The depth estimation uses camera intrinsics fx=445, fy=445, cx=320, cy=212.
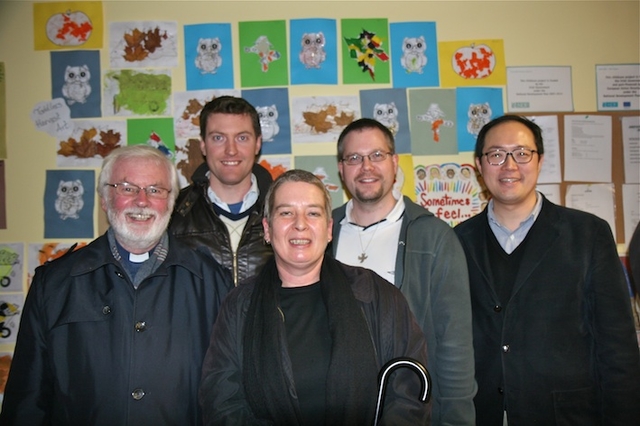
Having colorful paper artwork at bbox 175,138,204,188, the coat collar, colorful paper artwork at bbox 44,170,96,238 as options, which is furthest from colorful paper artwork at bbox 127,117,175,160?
the coat collar

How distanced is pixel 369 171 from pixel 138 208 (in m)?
1.01

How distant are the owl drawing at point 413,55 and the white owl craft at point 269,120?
885 mm

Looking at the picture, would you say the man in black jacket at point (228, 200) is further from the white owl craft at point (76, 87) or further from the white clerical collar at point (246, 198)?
the white owl craft at point (76, 87)

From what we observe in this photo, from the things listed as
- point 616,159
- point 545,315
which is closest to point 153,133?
point 545,315

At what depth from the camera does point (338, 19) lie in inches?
113

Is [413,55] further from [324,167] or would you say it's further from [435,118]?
[324,167]

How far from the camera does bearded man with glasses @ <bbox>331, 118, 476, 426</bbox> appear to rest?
1806 mm

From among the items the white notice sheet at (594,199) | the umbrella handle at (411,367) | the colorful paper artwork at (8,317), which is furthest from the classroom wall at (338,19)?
the umbrella handle at (411,367)

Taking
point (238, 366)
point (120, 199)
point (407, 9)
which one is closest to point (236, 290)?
point (238, 366)

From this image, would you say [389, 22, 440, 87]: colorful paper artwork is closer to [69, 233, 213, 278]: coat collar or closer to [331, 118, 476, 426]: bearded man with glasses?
[331, 118, 476, 426]: bearded man with glasses

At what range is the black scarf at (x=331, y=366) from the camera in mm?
1436

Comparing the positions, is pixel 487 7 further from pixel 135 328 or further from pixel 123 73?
pixel 135 328

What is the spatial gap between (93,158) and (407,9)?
2225 mm

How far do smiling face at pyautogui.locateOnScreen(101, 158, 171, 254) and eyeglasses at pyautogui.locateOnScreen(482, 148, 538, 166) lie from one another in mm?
1490
